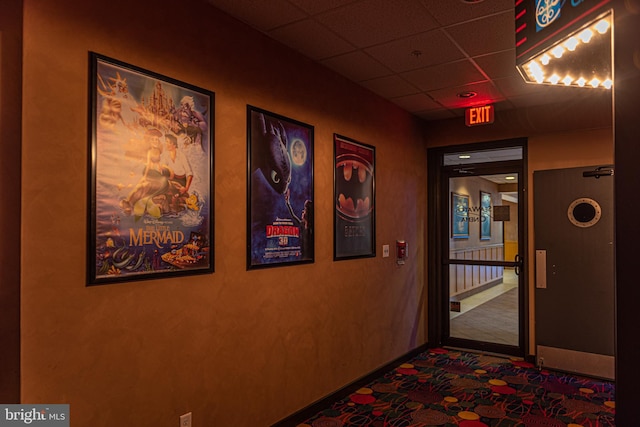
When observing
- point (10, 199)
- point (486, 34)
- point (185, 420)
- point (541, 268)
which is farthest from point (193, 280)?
point (541, 268)

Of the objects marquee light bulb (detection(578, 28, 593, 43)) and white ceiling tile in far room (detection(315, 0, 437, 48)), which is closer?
marquee light bulb (detection(578, 28, 593, 43))

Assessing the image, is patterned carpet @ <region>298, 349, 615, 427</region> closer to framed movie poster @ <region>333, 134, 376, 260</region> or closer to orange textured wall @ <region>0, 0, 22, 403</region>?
framed movie poster @ <region>333, 134, 376, 260</region>

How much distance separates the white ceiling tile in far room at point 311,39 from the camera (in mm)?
3289

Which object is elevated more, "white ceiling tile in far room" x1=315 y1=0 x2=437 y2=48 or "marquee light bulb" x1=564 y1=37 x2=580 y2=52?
"white ceiling tile in far room" x1=315 y1=0 x2=437 y2=48

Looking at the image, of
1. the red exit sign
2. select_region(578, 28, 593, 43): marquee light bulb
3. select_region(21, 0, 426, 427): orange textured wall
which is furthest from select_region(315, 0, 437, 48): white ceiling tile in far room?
the red exit sign

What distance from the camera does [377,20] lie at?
3184mm

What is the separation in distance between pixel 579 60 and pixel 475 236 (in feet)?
14.3

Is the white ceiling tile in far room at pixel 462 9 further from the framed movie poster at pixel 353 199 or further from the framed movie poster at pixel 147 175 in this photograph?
the framed movie poster at pixel 147 175

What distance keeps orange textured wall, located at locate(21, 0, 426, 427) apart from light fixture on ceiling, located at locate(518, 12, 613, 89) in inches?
77.7

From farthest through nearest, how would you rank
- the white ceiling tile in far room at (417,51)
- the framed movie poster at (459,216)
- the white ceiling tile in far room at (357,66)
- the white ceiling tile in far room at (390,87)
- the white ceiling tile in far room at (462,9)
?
the framed movie poster at (459,216) → the white ceiling tile in far room at (390,87) → the white ceiling tile in far room at (357,66) → the white ceiling tile in far room at (417,51) → the white ceiling tile in far room at (462,9)

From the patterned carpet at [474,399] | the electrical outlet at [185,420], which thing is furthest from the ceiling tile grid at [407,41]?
the patterned carpet at [474,399]

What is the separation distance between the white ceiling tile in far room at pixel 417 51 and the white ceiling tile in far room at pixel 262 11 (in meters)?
0.84

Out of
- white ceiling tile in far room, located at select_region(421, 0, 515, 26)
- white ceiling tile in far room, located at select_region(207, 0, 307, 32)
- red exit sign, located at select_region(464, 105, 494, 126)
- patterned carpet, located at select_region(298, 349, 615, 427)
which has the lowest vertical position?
patterned carpet, located at select_region(298, 349, 615, 427)

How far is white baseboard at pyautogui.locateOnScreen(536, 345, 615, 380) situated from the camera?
479 centimetres
